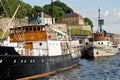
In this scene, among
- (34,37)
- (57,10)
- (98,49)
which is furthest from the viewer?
(57,10)

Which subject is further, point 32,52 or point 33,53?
point 33,53

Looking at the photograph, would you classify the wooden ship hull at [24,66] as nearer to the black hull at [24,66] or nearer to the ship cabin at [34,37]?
the black hull at [24,66]

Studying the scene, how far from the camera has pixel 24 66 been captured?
37281 millimetres

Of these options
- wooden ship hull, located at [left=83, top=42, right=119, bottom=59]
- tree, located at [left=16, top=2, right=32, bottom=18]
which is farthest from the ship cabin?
tree, located at [left=16, top=2, right=32, bottom=18]

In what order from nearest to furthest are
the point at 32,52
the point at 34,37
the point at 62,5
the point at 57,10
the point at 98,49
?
the point at 32,52 → the point at 34,37 → the point at 98,49 → the point at 57,10 → the point at 62,5

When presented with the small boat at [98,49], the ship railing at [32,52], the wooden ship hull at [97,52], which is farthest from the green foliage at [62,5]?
the ship railing at [32,52]

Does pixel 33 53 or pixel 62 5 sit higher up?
pixel 62 5

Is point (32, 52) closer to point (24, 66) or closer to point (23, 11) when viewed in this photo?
point (24, 66)

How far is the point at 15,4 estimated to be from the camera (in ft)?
337

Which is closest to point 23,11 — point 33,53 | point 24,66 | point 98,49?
point 98,49

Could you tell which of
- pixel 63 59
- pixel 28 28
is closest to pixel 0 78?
pixel 28 28

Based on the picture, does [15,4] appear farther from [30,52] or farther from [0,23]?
[30,52]

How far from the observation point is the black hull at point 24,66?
35.7 meters

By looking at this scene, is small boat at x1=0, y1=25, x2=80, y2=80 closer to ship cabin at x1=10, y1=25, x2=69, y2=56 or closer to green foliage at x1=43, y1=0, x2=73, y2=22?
ship cabin at x1=10, y1=25, x2=69, y2=56
